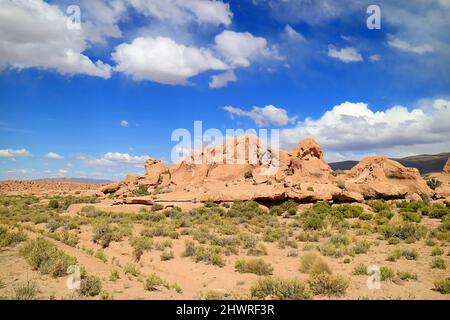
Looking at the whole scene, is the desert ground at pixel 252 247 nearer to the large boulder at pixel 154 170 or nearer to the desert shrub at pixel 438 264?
the desert shrub at pixel 438 264

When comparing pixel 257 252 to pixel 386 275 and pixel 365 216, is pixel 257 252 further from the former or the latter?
pixel 365 216

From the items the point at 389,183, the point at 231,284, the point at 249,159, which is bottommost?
the point at 231,284

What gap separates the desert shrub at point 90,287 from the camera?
859 centimetres

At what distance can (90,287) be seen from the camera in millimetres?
8750

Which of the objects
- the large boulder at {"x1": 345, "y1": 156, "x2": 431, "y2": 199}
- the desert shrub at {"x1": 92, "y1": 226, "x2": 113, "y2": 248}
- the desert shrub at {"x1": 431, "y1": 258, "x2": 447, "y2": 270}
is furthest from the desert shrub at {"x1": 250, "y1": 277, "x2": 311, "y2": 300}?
the large boulder at {"x1": 345, "y1": 156, "x2": 431, "y2": 199}

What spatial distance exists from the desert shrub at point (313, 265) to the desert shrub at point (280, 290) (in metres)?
1.91

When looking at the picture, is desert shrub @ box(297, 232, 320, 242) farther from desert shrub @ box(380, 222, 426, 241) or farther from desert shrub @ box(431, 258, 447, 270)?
desert shrub @ box(431, 258, 447, 270)

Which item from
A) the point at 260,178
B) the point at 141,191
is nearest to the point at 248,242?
the point at 260,178

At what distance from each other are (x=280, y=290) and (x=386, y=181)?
25370 mm
